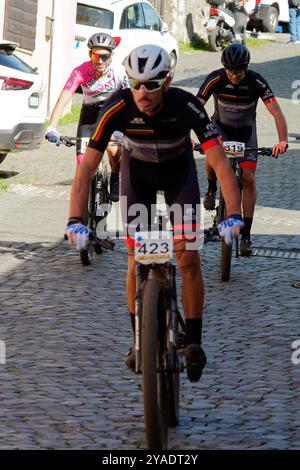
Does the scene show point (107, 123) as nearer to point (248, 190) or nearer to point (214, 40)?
point (248, 190)

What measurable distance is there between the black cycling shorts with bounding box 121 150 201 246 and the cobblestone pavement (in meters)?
1.02

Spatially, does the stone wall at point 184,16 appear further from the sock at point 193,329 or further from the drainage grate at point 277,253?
the sock at point 193,329

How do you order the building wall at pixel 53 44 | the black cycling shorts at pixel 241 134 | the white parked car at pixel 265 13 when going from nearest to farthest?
the black cycling shorts at pixel 241 134
the building wall at pixel 53 44
the white parked car at pixel 265 13

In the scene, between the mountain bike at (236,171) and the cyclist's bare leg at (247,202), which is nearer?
the mountain bike at (236,171)

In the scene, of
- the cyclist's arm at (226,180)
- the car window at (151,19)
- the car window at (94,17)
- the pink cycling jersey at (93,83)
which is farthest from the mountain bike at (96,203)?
the car window at (151,19)

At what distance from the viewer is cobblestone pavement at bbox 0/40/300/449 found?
21.6 ft

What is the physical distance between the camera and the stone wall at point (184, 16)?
35.8m

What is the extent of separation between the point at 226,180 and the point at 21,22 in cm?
1657

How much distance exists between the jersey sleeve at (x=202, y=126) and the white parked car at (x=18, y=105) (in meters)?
10.4

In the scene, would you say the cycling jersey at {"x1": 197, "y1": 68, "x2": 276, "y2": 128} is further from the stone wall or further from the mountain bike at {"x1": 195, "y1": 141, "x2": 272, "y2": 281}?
the stone wall

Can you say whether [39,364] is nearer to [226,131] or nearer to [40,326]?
[40,326]

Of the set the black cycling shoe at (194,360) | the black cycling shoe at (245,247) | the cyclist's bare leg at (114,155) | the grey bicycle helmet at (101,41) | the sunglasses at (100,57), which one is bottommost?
the black cycling shoe at (245,247)

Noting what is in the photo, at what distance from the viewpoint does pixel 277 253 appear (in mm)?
13078

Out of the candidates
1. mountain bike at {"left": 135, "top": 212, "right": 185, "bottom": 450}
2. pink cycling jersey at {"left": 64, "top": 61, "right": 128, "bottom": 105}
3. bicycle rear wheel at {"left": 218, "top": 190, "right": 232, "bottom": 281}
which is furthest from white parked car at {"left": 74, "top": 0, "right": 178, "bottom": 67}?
mountain bike at {"left": 135, "top": 212, "right": 185, "bottom": 450}
